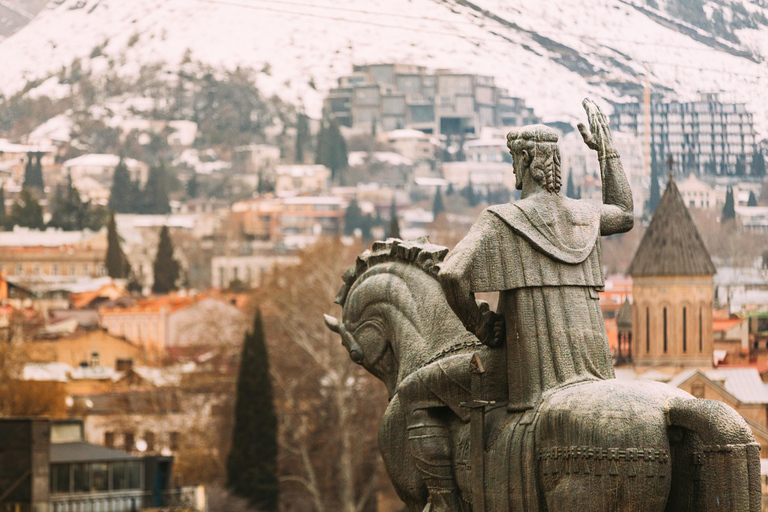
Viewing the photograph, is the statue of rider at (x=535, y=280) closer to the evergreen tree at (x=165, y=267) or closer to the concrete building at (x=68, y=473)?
the concrete building at (x=68, y=473)

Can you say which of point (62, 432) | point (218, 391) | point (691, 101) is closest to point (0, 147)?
point (218, 391)

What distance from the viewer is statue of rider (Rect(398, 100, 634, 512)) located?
9297 mm

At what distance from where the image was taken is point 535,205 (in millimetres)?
9500

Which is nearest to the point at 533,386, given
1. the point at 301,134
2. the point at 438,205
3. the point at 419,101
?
the point at 419,101

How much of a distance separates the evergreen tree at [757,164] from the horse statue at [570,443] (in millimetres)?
33175

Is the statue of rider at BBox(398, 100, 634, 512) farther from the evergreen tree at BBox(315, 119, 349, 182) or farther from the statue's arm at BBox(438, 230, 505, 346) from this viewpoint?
the evergreen tree at BBox(315, 119, 349, 182)

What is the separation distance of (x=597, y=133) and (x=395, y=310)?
1732 millimetres

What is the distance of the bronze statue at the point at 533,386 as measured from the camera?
8.66m

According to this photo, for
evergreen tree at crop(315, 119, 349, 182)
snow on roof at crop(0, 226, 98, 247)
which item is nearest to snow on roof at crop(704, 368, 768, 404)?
snow on roof at crop(0, 226, 98, 247)

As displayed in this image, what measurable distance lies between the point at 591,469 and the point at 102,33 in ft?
339

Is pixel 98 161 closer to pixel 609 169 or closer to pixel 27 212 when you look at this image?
pixel 27 212

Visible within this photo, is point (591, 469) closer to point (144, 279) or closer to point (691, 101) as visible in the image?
point (691, 101)

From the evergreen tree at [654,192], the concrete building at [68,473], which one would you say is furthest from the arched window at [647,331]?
the concrete building at [68,473]

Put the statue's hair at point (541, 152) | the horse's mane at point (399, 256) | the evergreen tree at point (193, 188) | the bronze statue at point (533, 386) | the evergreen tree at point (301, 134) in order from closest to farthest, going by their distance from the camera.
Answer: the bronze statue at point (533, 386), the statue's hair at point (541, 152), the horse's mane at point (399, 256), the evergreen tree at point (301, 134), the evergreen tree at point (193, 188)
